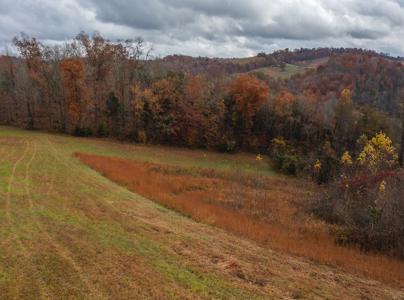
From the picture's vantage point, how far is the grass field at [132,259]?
338 inches

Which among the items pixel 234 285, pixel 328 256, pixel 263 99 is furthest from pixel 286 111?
pixel 234 285

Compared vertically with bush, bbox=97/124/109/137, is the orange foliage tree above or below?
above

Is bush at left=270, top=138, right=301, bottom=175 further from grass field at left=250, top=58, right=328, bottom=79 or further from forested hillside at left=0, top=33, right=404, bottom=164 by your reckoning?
grass field at left=250, top=58, right=328, bottom=79

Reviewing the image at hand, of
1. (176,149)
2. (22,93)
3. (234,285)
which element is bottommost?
(176,149)

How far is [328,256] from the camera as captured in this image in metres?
13.7

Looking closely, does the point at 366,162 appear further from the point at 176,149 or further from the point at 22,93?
the point at 22,93

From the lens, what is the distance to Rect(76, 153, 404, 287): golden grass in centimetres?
1368

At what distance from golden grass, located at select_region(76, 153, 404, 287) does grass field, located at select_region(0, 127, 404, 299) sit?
39.8 inches

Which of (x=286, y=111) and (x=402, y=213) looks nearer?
(x=402, y=213)

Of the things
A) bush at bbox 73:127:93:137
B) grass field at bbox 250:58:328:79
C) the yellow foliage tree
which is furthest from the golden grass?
grass field at bbox 250:58:328:79

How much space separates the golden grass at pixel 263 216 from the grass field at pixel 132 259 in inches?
39.8

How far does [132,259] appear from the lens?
10070mm

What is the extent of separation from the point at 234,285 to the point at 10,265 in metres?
5.04

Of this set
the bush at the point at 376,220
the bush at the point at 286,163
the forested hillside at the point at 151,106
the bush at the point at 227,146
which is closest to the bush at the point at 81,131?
the forested hillside at the point at 151,106
